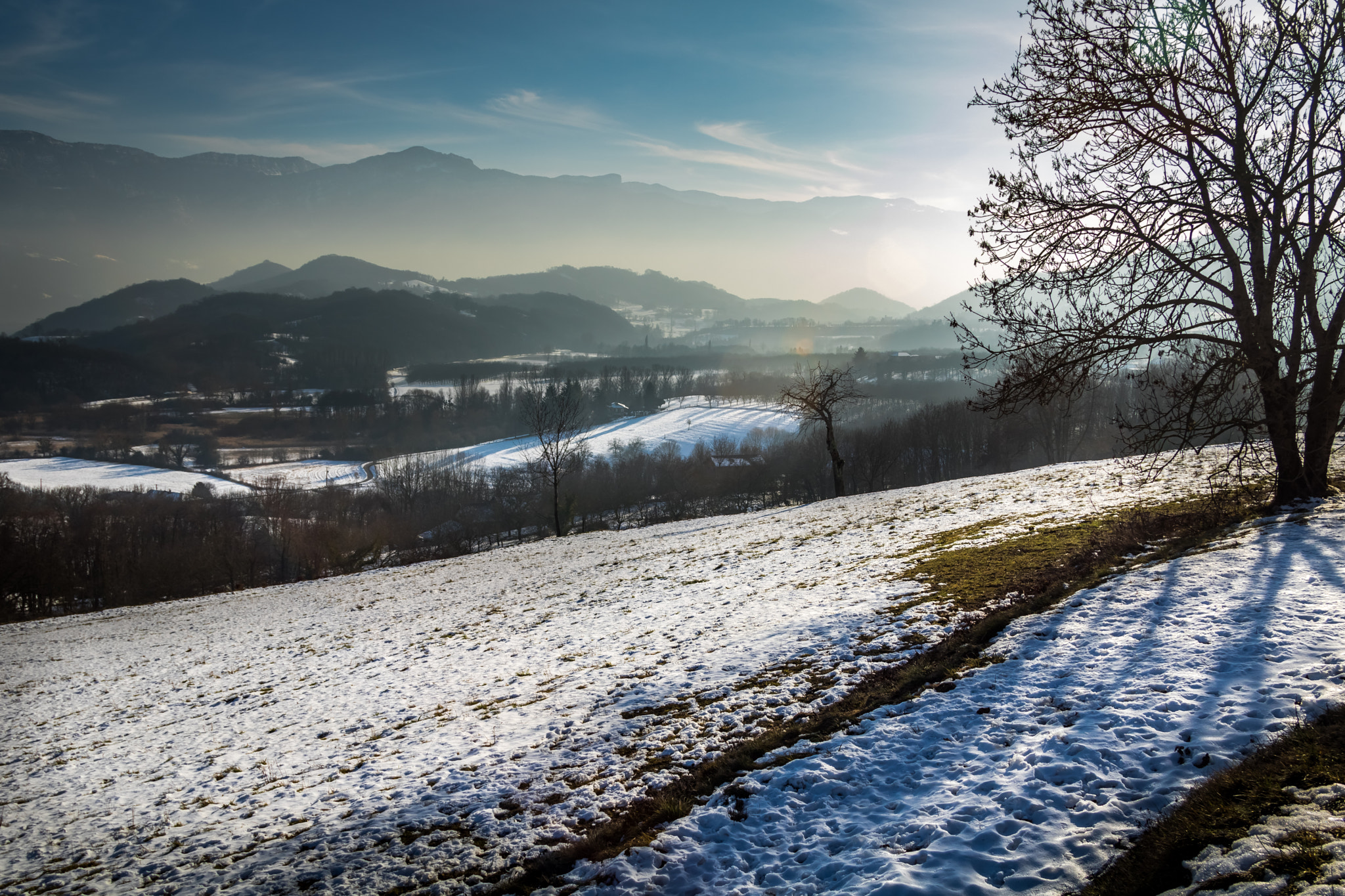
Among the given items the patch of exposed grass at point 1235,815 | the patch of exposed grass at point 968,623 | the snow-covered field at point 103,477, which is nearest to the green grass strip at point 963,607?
the patch of exposed grass at point 968,623

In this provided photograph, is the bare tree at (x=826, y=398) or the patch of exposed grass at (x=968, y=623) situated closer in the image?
the patch of exposed grass at (x=968, y=623)

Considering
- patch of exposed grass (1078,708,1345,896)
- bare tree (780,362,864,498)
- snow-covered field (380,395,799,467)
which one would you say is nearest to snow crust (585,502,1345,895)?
patch of exposed grass (1078,708,1345,896)

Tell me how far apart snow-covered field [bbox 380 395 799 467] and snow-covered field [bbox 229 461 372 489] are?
841 cm

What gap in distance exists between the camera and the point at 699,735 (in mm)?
8445

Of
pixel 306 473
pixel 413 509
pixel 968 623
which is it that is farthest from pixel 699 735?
pixel 306 473

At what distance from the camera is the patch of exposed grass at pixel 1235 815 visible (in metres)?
4.38

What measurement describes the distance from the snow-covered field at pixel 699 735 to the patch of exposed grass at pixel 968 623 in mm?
303

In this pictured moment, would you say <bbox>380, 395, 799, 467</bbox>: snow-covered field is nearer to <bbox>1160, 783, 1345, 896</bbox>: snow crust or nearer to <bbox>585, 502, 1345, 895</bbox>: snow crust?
<bbox>585, 502, 1345, 895</bbox>: snow crust

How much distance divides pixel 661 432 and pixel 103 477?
12138 centimetres

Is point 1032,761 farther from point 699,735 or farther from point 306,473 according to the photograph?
point 306,473

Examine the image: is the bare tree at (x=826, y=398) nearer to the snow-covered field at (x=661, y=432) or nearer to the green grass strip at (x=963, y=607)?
the green grass strip at (x=963, y=607)

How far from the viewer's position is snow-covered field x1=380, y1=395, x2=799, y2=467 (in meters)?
142

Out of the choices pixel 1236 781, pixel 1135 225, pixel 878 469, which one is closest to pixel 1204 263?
pixel 1135 225

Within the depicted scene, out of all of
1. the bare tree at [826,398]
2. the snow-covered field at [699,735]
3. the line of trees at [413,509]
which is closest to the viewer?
the snow-covered field at [699,735]
